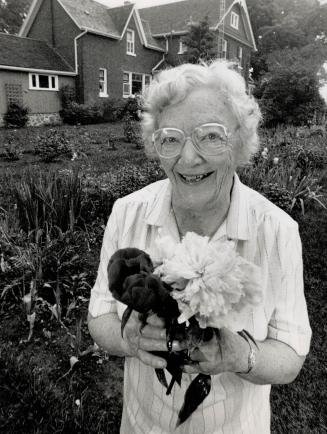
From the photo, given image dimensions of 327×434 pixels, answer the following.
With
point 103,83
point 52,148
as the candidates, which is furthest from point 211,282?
point 103,83

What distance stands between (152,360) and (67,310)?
2581 millimetres

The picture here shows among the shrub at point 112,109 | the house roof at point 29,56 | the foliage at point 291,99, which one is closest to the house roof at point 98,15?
the house roof at point 29,56

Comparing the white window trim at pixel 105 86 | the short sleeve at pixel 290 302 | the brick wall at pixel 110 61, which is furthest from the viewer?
the white window trim at pixel 105 86

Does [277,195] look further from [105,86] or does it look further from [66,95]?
[105,86]

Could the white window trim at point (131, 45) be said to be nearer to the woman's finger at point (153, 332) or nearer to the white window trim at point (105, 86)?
the white window trim at point (105, 86)

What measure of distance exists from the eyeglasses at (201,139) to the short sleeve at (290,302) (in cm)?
42

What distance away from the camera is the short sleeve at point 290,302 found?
1.40m

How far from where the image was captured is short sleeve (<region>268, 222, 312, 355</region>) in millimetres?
1399

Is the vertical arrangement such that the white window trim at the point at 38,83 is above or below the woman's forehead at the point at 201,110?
above

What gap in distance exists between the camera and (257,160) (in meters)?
7.60

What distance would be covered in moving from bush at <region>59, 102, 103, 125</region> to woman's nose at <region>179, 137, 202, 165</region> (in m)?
21.6

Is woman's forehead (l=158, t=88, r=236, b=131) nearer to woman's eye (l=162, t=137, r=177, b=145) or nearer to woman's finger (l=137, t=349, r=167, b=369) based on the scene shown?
woman's eye (l=162, t=137, r=177, b=145)

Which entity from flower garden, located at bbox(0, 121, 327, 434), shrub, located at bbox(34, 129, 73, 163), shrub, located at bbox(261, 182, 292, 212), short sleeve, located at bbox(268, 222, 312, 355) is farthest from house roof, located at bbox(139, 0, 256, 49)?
short sleeve, located at bbox(268, 222, 312, 355)

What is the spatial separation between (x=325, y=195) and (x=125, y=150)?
7.26 meters
